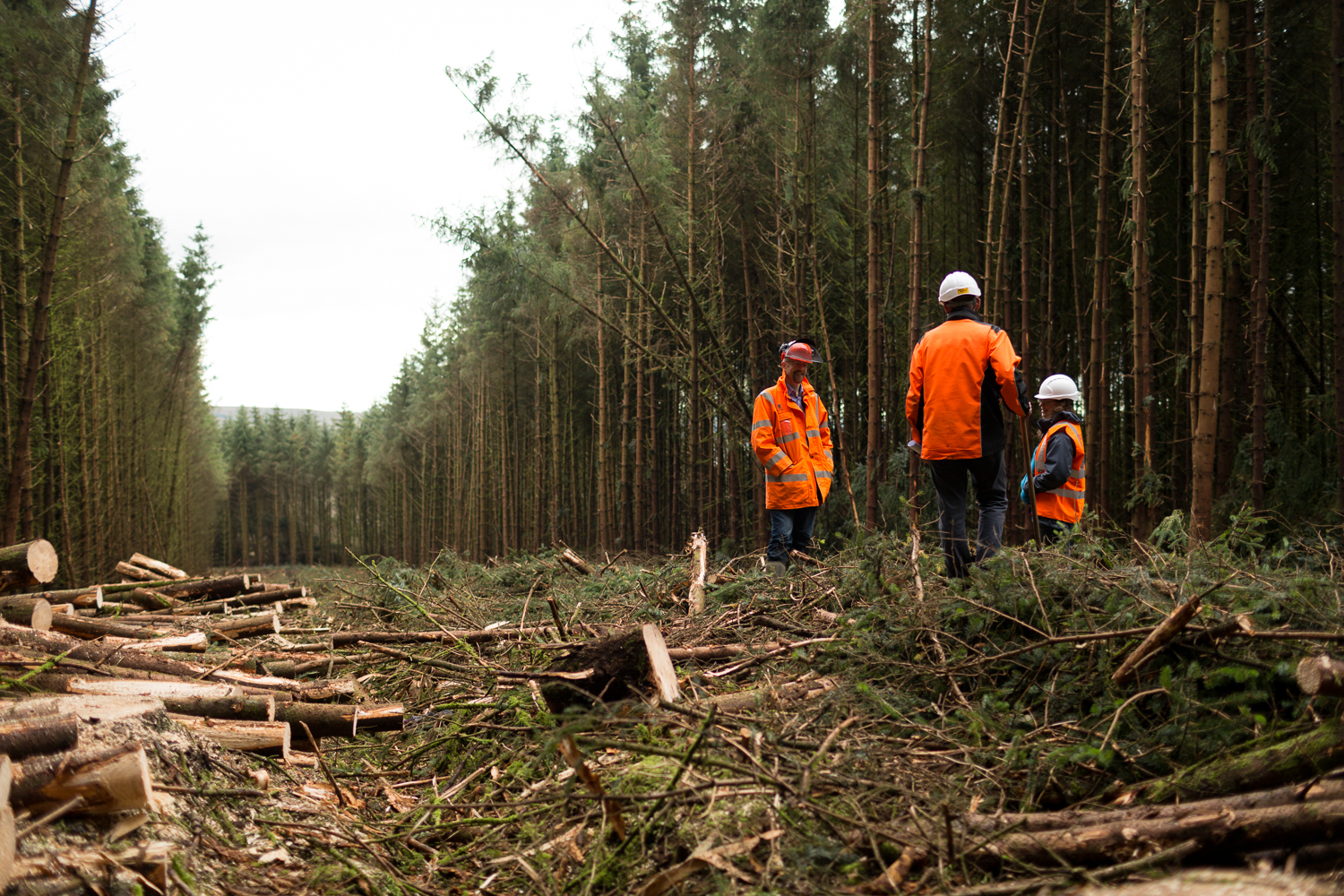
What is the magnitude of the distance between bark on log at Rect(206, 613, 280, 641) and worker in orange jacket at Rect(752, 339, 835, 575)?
464 centimetres

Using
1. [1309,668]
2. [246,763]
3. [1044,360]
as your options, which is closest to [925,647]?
[1309,668]

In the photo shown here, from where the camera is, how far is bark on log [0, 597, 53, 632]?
592 centimetres

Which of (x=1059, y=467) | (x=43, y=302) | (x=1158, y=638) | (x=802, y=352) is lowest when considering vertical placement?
(x=1158, y=638)

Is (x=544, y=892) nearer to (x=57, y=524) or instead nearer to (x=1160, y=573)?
(x=1160, y=573)

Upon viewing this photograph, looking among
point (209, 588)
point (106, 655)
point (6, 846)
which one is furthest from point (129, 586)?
point (6, 846)

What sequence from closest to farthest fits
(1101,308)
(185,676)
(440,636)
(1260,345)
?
1. (185,676)
2. (440,636)
3. (1260,345)
4. (1101,308)

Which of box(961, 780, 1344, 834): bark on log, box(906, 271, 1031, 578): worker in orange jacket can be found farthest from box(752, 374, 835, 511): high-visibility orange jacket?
box(961, 780, 1344, 834): bark on log

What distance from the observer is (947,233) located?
46.7 ft

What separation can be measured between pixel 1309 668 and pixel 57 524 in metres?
17.4

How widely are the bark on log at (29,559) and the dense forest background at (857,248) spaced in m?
2.80

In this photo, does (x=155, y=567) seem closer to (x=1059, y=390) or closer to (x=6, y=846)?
(x=6, y=846)

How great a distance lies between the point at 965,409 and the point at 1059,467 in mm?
1292

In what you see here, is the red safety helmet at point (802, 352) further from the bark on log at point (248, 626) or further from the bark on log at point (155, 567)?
the bark on log at point (155, 567)

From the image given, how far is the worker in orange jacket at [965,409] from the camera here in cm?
475
